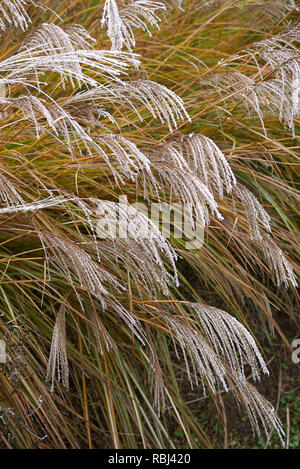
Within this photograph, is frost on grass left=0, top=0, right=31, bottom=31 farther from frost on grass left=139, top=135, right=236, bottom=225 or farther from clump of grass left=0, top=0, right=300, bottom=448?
frost on grass left=139, top=135, right=236, bottom=225

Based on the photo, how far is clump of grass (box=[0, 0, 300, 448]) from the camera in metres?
1.32

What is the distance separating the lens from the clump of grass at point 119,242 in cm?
132

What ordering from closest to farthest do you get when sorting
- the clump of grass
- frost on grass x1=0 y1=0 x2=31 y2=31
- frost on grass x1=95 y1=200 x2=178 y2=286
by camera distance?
1. frost on grass x1=95 y1=200 x2=178 y2=286
2. the clump of grass
3. frost on grass x1=0 y1=0 x2=31 y2=31

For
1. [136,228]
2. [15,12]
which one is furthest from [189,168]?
[15,12]

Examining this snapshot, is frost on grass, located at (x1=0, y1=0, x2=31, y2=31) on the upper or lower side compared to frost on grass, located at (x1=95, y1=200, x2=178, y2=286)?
upper

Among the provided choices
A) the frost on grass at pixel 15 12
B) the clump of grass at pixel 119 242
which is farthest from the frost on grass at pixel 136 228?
the frost on grass at pixel 15 12

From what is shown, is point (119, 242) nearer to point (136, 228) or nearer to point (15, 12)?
point (136, 228)

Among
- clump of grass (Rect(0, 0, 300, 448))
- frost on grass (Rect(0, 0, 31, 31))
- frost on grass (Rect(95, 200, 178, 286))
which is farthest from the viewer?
frost on grass (Rect(0, 0, 31, 31))

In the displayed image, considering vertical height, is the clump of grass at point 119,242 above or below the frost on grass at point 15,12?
below

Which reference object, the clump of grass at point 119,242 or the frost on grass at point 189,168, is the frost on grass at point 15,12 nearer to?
the clump of grass at point 119,242

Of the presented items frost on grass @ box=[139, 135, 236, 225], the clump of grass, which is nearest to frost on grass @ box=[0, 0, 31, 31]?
the clump of grass

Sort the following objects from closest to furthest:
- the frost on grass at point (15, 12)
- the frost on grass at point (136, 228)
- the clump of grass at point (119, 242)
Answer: the frost on grass at point (136, 228) < the clump of grass at point (119, 242) < the frost on grass at point (15, 12)
